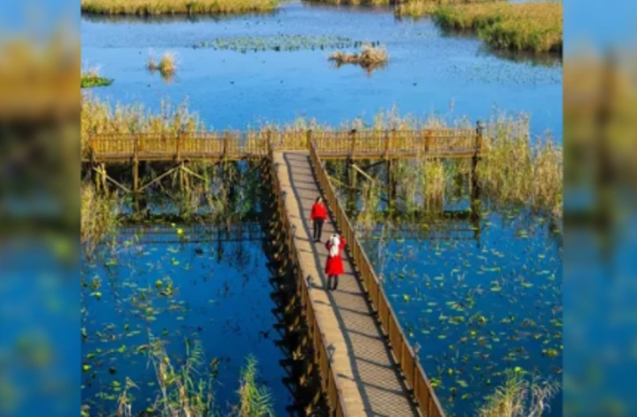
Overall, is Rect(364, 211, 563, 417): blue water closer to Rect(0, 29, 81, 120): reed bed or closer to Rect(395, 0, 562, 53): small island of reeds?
Rect(0, 29, 81, 120): reed bed

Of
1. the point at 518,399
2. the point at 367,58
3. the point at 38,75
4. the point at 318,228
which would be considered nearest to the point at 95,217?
the point at 318,228

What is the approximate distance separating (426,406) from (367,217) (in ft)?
43.4

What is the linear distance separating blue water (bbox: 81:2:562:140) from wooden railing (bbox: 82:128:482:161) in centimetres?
344

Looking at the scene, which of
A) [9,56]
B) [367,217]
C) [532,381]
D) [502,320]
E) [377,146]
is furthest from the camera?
[377,146]

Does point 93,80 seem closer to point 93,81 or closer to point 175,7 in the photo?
point 93,81

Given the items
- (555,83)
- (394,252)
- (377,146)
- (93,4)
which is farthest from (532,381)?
(93,4)

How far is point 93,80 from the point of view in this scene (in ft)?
130

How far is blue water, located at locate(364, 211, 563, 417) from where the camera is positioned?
15711mm

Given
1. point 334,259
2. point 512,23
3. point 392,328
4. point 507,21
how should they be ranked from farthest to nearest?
point 507,21 → point 512,23 → point 334,259 → point 392,328

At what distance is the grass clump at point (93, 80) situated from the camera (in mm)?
39094

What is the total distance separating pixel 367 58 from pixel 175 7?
83.4 ft

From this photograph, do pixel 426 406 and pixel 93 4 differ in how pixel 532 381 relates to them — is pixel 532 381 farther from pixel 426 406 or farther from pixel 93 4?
pixel 93 4

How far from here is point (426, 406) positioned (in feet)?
35.2

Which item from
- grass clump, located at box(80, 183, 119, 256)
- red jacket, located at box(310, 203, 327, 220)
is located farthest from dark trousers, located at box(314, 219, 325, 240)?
grass clump, located at box(80, 183, 119, 256)
